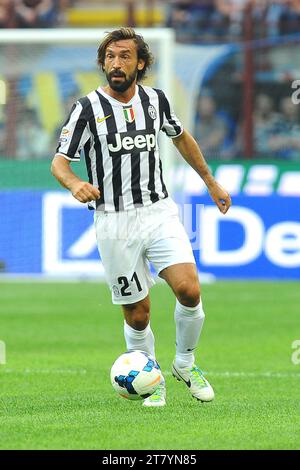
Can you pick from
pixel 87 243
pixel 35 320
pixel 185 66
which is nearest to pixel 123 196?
pixel 35 320

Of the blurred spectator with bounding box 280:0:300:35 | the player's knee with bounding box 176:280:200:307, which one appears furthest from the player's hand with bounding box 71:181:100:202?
the blurred spectator with bounding box 280:0:300:35

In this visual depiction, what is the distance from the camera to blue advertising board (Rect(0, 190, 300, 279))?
18109mm

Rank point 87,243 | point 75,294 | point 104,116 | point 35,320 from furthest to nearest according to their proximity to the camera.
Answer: point 87,243 → point 75,294 → point 35,320 → point 104,116

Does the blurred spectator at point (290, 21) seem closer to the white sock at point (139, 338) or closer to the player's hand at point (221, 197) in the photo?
the player's hand at point (221, 197)

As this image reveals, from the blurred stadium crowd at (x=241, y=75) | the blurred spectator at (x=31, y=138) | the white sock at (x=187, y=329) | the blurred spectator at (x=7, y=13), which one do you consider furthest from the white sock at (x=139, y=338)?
the blurred spectator at (x=7, y=13)

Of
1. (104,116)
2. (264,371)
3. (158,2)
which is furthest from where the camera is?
(158,2)

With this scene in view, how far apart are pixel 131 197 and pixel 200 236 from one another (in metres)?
10.4

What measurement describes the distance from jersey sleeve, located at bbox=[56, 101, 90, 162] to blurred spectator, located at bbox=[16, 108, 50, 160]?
11.1 meters

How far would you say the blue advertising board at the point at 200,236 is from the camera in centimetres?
1811

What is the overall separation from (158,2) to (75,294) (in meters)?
7.54

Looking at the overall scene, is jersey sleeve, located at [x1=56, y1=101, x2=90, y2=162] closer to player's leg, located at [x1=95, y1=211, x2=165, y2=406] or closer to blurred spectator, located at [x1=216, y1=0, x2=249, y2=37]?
player's leg, located at [x1=95, y1=211, x2=165, y2=406]

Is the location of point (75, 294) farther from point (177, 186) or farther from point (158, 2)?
point (158, 2)

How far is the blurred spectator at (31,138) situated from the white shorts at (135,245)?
11046mm
